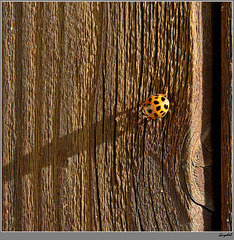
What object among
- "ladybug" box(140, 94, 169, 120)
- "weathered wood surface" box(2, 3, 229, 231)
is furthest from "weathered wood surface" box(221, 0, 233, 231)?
"ladybug" box(140, 94, 169, 120)

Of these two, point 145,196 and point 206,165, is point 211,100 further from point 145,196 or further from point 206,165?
point 145,196

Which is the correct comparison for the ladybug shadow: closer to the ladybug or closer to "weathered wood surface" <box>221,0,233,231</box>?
the ladybug

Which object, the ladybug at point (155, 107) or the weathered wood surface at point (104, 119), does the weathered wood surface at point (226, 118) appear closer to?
the weathered wood surface at point (104, 119)

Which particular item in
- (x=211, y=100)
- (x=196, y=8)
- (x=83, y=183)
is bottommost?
(x=83, y=183)

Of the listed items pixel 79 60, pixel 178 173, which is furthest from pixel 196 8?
pixel 178 173

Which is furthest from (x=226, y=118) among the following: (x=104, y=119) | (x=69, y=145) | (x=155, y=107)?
(x=69, y=145)

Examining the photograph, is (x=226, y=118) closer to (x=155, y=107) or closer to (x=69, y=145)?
(x=155, y=107)
